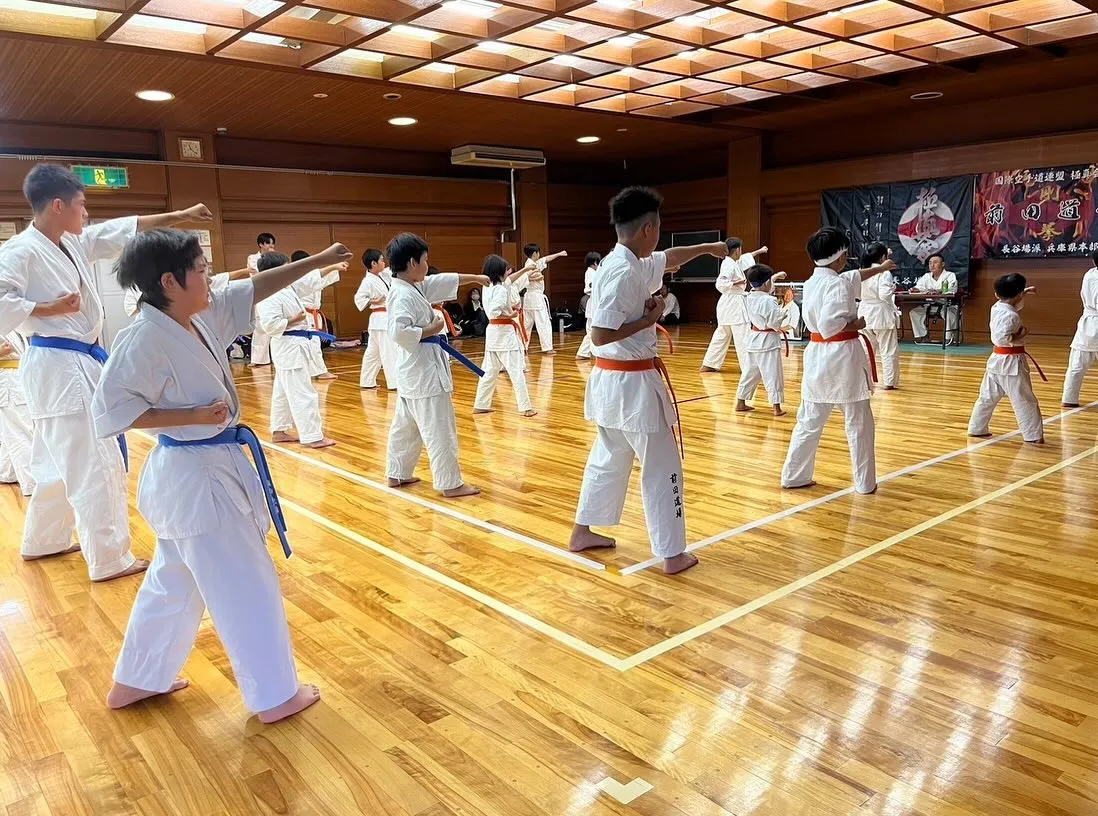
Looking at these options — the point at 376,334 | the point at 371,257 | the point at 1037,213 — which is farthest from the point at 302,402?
the point at 1037,213

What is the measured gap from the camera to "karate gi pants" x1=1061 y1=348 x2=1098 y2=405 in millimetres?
6184

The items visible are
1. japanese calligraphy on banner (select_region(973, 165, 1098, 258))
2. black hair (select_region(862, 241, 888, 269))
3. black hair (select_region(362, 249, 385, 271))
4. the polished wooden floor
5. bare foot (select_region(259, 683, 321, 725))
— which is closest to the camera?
the polished wooden floor

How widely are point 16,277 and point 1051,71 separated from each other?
10.6 m

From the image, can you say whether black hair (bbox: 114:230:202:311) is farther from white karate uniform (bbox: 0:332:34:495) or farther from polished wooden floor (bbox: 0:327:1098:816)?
white karate uniform (bbox: 0:332:34:495)

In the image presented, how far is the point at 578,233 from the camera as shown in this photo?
1614cm

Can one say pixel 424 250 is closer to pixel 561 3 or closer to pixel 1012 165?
pixel 561 3

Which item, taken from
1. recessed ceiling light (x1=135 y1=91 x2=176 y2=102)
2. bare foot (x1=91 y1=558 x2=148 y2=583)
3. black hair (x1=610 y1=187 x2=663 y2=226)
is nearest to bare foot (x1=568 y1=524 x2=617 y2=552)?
black hair (x1=610 y1=187 x2=663 y2=226)

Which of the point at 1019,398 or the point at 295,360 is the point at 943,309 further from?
the point at 295,360

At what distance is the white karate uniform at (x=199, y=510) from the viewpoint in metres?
2.00

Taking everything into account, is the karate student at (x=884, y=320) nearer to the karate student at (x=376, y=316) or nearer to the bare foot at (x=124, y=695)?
the karate student at (x=376, y=316)

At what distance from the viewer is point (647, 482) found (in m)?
3.12

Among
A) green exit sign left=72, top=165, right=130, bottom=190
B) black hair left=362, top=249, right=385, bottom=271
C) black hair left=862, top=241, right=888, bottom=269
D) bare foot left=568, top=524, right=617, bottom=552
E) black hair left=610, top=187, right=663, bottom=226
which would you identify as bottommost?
bare foot left=568, top=524, right=617, bottom=552

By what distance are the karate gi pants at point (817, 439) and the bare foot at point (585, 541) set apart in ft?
4.44

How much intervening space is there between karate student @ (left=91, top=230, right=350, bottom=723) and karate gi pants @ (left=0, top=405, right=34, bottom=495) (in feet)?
9.35
